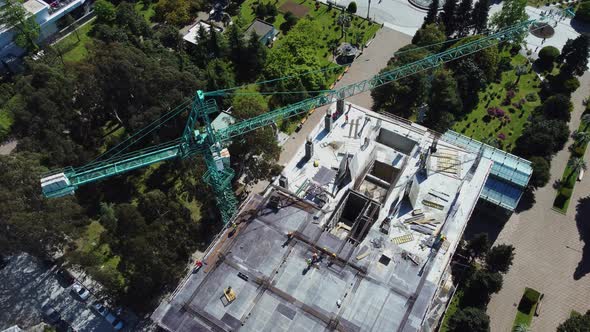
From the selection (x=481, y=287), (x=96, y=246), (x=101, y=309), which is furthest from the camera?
(x=96, y=246)

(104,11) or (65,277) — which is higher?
(104,11)

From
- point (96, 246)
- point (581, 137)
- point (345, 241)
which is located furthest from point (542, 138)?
point (96, 246)

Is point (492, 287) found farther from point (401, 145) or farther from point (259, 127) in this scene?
point (259, 127)

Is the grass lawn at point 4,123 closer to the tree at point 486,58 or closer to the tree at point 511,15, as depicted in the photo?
the tree at point 486,58

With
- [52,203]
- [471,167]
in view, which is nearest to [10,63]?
[52,203]

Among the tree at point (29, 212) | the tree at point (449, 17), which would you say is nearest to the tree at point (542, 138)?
the tree at point (449, 17)

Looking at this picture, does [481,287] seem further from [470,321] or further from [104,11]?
[104,11]
